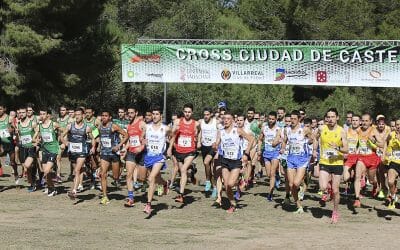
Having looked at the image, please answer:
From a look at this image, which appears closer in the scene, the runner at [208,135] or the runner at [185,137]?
the runner at [185,137]

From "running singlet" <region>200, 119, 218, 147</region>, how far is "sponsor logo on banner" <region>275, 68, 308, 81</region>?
8599mm

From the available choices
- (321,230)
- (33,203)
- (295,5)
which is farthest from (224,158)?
(295,5)

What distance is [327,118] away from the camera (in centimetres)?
1066

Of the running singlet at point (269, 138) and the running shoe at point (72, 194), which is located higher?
the running singlet at point (269, 138)

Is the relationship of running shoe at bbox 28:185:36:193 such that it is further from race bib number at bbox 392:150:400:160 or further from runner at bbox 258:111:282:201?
race bib number at bbox 392:150:400:160

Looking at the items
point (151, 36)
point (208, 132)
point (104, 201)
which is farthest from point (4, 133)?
point (151, 36)

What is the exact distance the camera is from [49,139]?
12.6 meters

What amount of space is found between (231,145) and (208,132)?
2192 mm

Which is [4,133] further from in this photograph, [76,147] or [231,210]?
[231,210]

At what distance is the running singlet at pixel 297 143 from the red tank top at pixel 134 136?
2974 mm

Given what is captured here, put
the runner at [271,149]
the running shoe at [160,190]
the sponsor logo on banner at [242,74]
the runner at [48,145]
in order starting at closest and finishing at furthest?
the runner at [48,145], the runner at [271,149], the running shoe at [160,190], the sponsor logo on banner at [242,74]

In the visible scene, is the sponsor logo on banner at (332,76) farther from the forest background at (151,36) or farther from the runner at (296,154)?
the forest background at (151,36)

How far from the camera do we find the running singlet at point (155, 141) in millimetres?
11058

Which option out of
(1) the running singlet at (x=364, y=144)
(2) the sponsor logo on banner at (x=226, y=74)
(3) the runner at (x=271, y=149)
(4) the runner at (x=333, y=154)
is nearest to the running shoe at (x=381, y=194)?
(1) the running singlet at (x=364, y=144)
